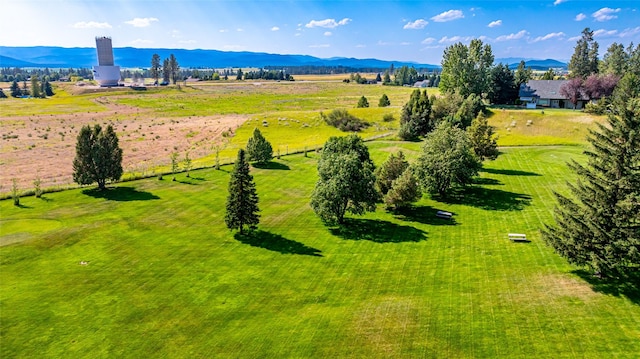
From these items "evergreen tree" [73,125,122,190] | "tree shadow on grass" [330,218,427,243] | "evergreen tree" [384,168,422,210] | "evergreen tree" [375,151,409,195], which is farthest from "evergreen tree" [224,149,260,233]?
"evergreen tree" [73,125,122,190]

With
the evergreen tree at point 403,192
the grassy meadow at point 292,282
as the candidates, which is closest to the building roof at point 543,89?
the grassy meadow at point 292,282

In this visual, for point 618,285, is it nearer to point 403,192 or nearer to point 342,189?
point 403,192

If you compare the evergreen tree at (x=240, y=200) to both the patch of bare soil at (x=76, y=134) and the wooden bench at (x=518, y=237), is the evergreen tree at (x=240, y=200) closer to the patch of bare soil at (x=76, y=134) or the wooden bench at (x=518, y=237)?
the wooden bench at (x=518, y=237)

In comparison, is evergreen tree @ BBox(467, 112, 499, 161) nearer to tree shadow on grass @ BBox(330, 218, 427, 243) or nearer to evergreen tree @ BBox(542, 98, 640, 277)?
tree shadow on grass @ BBox(330, 218, 427, 243)

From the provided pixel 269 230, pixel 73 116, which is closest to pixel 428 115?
pixel 269 230

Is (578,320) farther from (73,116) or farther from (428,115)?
(73,116)

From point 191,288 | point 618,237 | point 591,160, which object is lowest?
point 191,288
